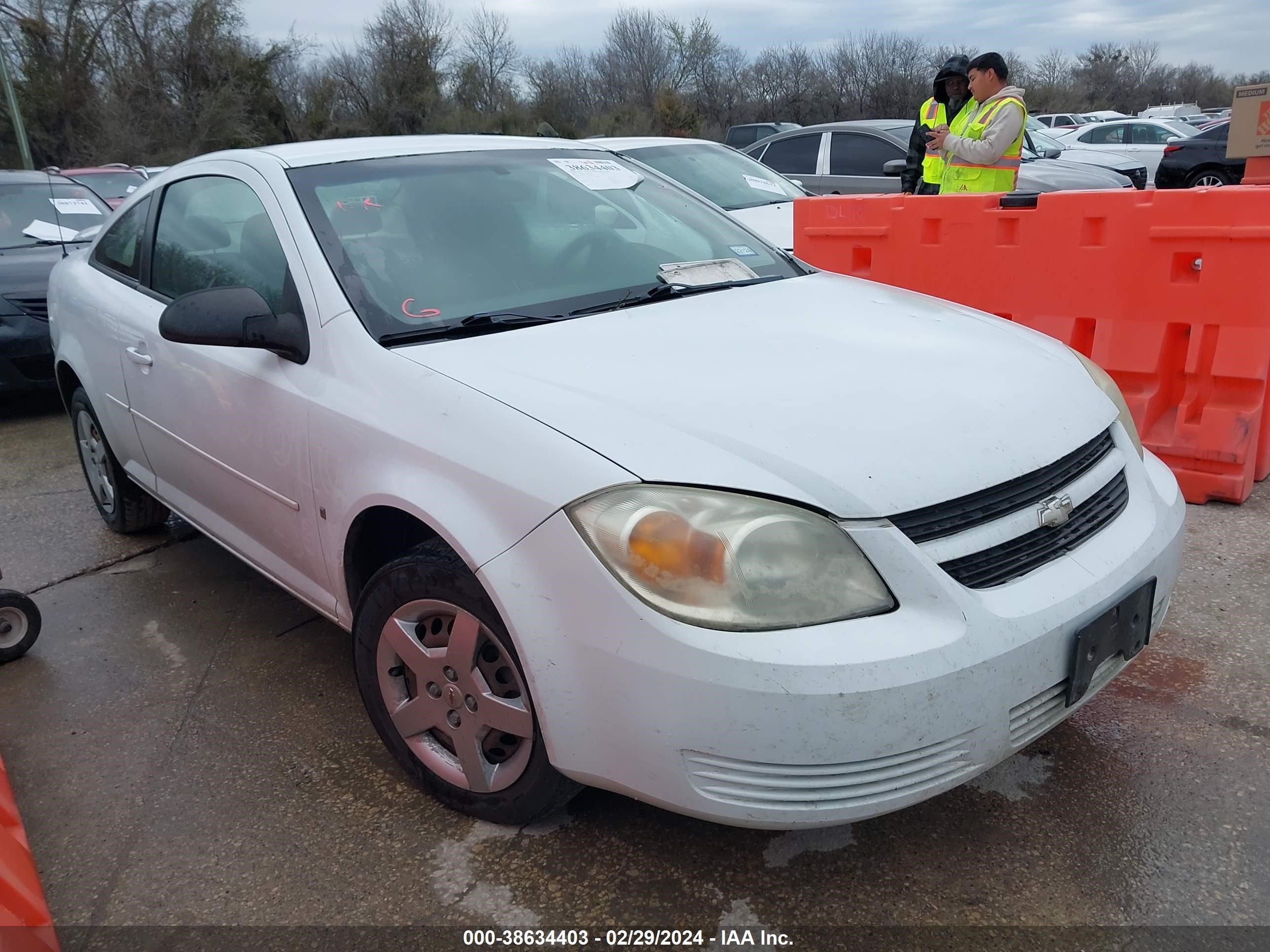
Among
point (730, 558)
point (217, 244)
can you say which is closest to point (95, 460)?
point (217, 244)

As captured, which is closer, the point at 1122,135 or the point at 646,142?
the point at 646,142

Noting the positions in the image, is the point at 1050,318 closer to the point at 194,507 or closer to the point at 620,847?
the point at 620,847

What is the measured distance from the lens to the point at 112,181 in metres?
10.8

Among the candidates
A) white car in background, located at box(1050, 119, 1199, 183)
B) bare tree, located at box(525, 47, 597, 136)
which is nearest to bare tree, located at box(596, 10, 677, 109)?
bare tree, located at box(525, 47, 597, 136)

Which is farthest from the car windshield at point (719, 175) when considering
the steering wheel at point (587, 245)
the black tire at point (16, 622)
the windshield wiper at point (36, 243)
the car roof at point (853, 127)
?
the black tire at point (16, 622)

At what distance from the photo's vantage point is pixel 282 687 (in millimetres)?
2980

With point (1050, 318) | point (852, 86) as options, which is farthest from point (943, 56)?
point (1050, 318)

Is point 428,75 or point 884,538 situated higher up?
point 428,75

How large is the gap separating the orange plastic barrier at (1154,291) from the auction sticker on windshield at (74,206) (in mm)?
6168

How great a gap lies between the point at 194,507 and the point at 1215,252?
149 inches

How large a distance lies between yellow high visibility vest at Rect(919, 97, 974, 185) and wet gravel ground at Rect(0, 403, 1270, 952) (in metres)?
3.41

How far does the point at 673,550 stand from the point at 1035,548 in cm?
75

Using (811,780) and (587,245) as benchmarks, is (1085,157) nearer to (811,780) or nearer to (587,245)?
(587,245)

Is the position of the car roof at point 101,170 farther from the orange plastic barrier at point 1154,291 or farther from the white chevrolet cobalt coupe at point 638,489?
the orange plastic barrier at point 1154,291
